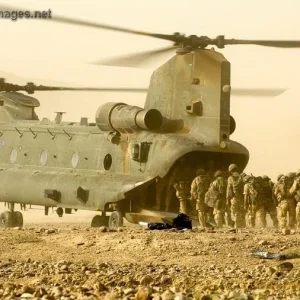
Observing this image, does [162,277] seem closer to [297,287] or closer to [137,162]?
[297,287]

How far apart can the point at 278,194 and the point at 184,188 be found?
92.9 inches

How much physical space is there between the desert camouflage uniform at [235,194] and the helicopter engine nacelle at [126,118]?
7.71ft

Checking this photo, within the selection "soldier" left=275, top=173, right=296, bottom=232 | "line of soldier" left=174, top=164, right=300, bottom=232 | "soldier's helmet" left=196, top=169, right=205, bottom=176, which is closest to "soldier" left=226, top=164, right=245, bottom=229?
"line of soldier" left=174, top=164, right=300, bottom=232

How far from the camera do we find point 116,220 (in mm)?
20203

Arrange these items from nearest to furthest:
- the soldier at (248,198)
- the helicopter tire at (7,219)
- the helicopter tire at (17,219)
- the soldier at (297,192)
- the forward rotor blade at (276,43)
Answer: the forward rotor blade at (276,43)
the soldier at (297,192)
the soldier at (248,198)
the helicopter tire at (7,219)
the helicopter tire at (17,219)

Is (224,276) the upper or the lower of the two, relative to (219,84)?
lower

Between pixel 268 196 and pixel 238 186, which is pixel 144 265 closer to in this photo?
pixel 238 186

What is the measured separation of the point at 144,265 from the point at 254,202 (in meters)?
7.87

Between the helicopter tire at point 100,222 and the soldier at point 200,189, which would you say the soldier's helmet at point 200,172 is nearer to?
the soldier at point 200,189

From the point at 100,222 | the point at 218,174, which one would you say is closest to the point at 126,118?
the point at 218,174

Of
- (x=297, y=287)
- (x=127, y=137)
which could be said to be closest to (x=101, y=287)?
(x=297, y=287)

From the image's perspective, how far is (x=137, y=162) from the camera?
20.4m

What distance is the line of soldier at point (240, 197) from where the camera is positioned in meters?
18.9

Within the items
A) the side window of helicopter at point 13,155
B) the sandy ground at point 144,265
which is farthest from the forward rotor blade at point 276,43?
the side window of helicopter at point 13,155
